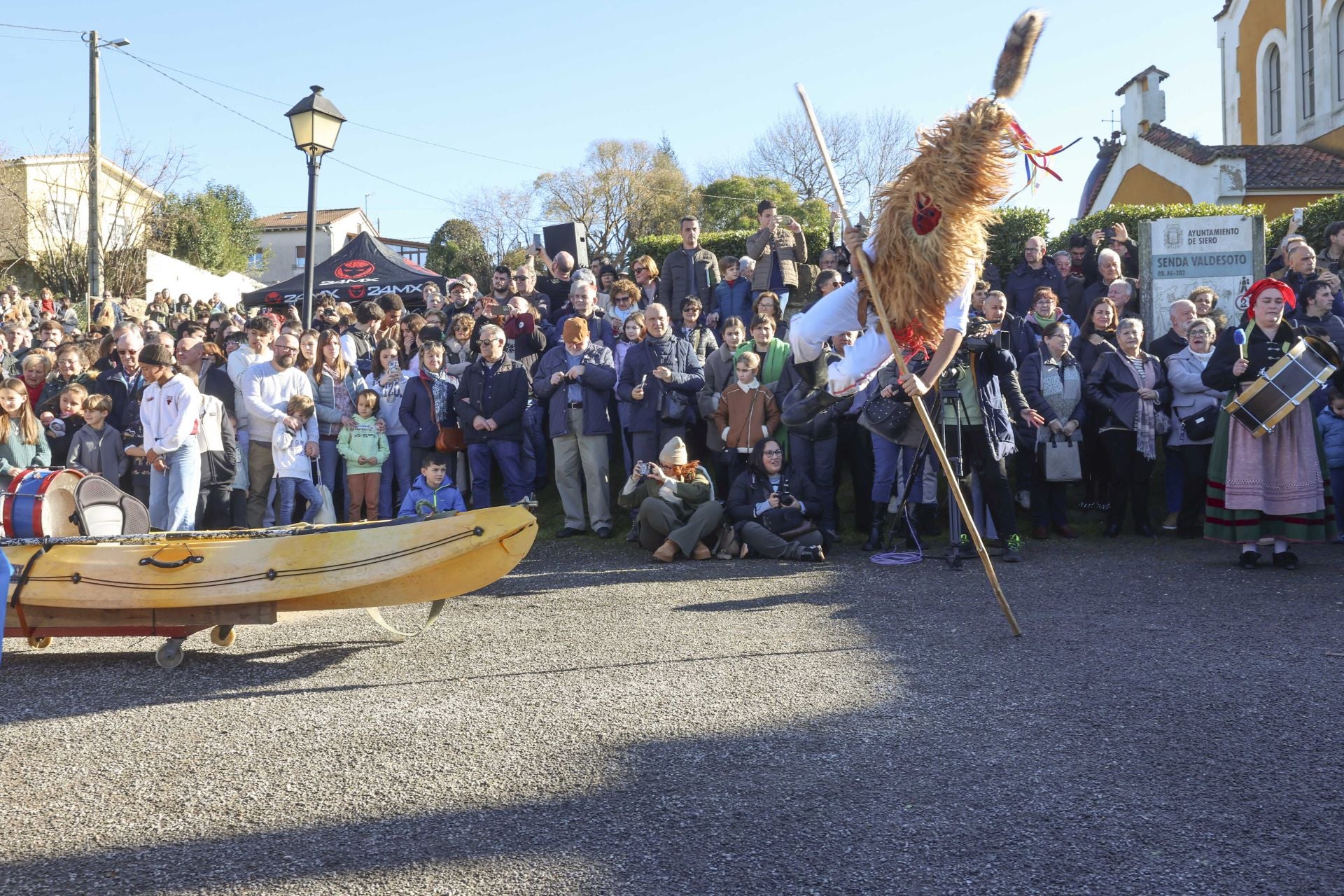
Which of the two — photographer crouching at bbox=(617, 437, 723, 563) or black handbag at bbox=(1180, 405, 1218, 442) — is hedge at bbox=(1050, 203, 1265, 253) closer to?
black handbag at bbox=(1180, 405, 1218, 442)

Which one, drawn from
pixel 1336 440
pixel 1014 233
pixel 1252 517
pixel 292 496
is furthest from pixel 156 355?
pixel 1014 233

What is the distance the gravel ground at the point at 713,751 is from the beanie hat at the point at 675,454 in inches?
90.7

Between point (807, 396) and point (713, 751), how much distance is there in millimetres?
5732

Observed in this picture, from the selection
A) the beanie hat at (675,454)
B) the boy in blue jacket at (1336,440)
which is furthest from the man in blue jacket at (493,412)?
the boy in blue jacket at (1336,440)

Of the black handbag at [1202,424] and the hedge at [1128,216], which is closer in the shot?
the black handbag at [1202,424]

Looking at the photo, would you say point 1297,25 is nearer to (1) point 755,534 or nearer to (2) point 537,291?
(2) point 537,291

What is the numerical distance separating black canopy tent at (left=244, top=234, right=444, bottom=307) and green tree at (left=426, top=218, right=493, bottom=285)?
18.3m

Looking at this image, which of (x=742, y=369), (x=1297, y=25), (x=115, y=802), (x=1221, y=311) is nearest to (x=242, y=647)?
(x=115, y=802)

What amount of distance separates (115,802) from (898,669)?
3778 millimetres

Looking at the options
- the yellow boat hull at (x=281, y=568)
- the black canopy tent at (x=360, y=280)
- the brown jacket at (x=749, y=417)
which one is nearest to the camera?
the yellow boat hull at (x=281, y=568)

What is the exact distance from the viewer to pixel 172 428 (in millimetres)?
9750

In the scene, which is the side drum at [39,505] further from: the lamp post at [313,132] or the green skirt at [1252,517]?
the green skirt at [1252,517]

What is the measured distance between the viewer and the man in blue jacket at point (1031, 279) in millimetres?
13281

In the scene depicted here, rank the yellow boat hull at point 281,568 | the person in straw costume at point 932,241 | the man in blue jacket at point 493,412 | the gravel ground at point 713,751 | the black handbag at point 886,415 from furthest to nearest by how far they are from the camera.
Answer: the man in blue jacket at point 493,412, the black handbag at point 886,415, the yellow boat hull at point 281,568, the person in straw costume at point 932,241, the gravel ground at point 713,751
